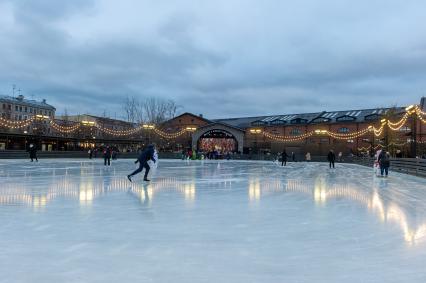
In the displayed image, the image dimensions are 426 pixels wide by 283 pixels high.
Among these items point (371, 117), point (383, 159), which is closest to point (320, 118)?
point (371, 117)

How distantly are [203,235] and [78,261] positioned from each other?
1.85 metres

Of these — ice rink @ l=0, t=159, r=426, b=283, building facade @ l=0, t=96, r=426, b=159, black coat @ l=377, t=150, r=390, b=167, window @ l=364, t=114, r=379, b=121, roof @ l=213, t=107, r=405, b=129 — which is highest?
roof @ l=213, t=107, r=405, b=129

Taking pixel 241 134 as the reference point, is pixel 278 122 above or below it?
above

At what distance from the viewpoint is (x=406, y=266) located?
416 centimetres

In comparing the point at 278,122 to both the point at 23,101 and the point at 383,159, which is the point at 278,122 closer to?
the point at 383,159

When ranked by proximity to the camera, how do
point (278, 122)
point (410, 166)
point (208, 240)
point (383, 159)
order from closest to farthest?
point (208, 240)
point (383, 159)
point (410, 166)
point (278, 122)

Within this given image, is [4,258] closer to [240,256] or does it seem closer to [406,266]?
[240,256]

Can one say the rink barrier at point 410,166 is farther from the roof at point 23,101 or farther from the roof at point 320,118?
the roof at point 23,101

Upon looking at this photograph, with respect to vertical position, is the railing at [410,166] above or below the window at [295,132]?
below

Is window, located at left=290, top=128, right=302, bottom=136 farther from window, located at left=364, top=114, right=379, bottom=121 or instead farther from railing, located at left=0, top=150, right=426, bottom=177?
railing, located at left=0, top=150, right=426, bottom=177

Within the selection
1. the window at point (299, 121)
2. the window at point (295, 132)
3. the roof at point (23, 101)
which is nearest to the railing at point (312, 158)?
the window at point (295, 132)

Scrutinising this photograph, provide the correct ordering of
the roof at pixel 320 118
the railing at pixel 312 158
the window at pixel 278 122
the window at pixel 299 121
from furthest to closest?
the window at pixel 278 122 → the window at pixel 299 121 → the roof at pixel 320 118 → the railing at pixel 312 158

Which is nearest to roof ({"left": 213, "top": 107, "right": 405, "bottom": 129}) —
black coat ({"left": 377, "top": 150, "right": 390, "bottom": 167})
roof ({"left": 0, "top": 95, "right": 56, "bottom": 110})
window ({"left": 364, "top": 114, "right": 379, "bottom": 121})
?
window ({"left": 364, "top": 114, "right": 379, "bottom": 121})

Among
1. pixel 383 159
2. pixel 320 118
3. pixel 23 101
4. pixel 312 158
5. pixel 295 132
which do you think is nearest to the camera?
pixel 383 159
